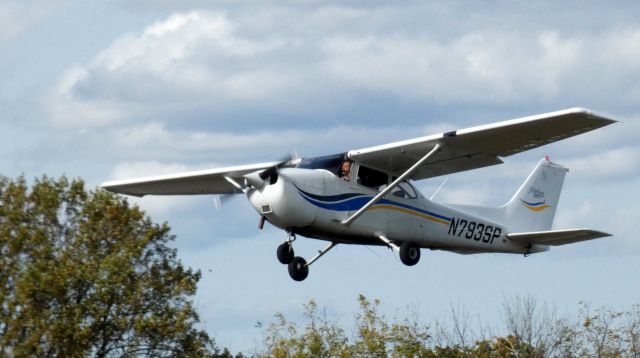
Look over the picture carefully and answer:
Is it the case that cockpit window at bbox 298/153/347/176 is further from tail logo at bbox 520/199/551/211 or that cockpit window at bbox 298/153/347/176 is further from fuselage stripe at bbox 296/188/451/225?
tail logo at bbox 520/199/551/211

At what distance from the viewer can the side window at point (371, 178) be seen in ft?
70.3

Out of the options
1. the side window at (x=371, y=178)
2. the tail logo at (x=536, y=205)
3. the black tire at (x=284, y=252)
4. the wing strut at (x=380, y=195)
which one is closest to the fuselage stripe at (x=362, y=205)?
the wing strut at (x=380, y=195)

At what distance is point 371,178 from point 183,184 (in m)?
4.82

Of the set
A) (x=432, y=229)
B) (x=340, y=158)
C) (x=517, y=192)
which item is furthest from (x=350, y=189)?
(x=517, y=192)

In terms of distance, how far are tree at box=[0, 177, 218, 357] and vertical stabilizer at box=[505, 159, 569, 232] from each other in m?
7.31

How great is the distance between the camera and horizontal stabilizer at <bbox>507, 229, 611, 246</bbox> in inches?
879

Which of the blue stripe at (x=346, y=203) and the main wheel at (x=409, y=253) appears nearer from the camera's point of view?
the blue stripe at (x=346, y=203)

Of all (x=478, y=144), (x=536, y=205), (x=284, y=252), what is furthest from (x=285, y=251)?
(x=536, y=205)

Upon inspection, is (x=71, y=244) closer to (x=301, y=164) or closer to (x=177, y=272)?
(x=177, y=272)

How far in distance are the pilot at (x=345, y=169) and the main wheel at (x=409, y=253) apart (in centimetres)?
165

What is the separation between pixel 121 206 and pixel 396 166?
371 inches

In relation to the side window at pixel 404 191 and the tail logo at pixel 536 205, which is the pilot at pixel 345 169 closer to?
the side window at pixel 404 191

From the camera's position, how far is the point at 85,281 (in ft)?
88.5

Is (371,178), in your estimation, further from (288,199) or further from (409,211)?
(288,199)
